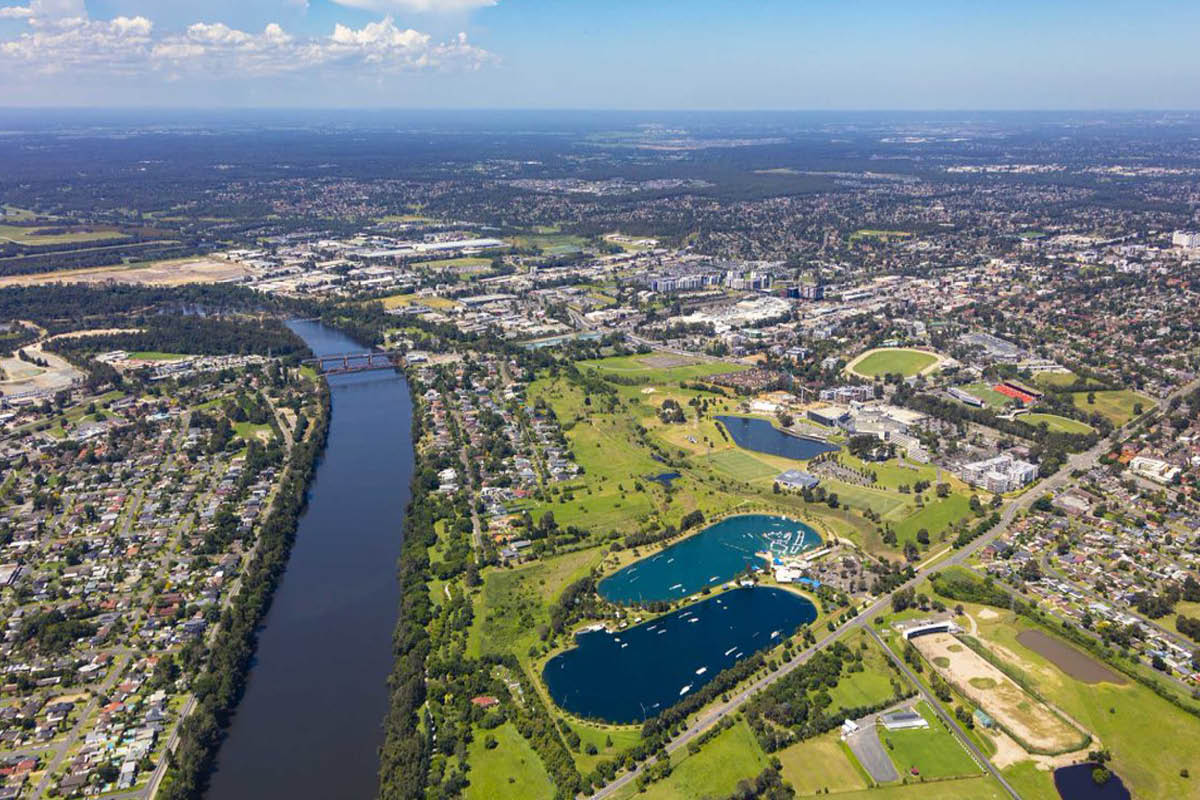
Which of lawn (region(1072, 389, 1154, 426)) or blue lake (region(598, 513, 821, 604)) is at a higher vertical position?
→ lawn (region(1072, 389, 1154, 426))

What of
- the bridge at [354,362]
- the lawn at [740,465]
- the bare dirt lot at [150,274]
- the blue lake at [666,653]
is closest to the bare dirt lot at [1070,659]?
the blue lake at [666,653]

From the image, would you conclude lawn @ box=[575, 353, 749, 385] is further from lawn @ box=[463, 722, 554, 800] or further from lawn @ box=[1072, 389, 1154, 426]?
lawn @ box=[463, 722, 554, 800]

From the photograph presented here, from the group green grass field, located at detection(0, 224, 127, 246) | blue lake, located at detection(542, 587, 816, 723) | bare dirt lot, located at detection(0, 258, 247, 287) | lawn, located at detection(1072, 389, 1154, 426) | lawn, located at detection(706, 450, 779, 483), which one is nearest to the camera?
blue lake, located at detection(542, 587, 816, 723)

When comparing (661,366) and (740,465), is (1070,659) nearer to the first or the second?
(740,465)

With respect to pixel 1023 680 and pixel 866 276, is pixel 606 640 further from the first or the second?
pixel 866 276

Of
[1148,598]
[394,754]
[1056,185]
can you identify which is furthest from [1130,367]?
[1056,185]

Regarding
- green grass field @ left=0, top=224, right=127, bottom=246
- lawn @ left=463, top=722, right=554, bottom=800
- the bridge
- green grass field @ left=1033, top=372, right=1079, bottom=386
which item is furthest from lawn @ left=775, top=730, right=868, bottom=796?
green grass field @ left=0, top=224, right=127, bottom=246

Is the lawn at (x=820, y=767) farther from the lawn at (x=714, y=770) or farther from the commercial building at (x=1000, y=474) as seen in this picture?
the commercial building at (x=1000, y=474)

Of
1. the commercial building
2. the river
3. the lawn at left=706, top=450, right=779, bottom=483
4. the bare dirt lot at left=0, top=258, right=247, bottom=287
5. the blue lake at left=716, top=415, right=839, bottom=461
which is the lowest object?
the river

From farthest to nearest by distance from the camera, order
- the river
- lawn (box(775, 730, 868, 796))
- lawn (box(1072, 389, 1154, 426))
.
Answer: lawn (box(1072, 389, 1154, 426)) → the river → lawn (box(775, 730, 868, 796))
